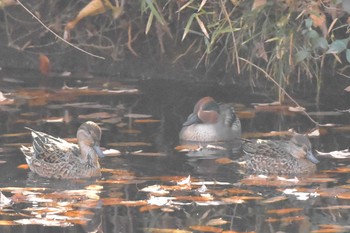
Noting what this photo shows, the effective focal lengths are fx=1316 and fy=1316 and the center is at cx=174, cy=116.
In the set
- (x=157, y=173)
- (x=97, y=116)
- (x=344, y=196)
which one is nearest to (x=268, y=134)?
(x=97, y=116)

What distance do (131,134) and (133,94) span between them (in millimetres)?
1865

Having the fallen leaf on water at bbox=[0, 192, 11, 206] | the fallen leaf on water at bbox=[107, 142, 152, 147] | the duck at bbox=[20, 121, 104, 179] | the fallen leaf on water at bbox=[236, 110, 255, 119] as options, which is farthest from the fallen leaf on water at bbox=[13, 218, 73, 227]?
the fallen leaf on water at bbox=[236, 110, 255, 119]

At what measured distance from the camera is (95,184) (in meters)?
9.26

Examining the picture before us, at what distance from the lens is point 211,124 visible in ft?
37.9

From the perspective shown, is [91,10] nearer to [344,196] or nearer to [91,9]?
[91,9]

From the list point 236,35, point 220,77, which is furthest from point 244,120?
point 220,77

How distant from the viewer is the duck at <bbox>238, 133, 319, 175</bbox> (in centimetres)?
979

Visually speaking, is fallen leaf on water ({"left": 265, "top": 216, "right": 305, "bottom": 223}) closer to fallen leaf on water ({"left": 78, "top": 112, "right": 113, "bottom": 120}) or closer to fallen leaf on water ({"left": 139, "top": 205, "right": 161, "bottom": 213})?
fallen leaf on water ({"left": 139, "top": 205, "right": 161, "bottom": 213})

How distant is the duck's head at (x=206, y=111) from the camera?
1154cm

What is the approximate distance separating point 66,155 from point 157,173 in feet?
2.60

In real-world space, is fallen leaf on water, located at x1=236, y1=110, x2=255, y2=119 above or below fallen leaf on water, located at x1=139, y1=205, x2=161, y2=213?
above

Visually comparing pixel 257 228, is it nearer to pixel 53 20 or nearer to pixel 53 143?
pixel 53 143

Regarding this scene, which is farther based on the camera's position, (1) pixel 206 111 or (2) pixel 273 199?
(1) pixel 206 111

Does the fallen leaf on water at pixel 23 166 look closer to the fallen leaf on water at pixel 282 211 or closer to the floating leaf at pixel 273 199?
the floating leaf at pixel 273 199
